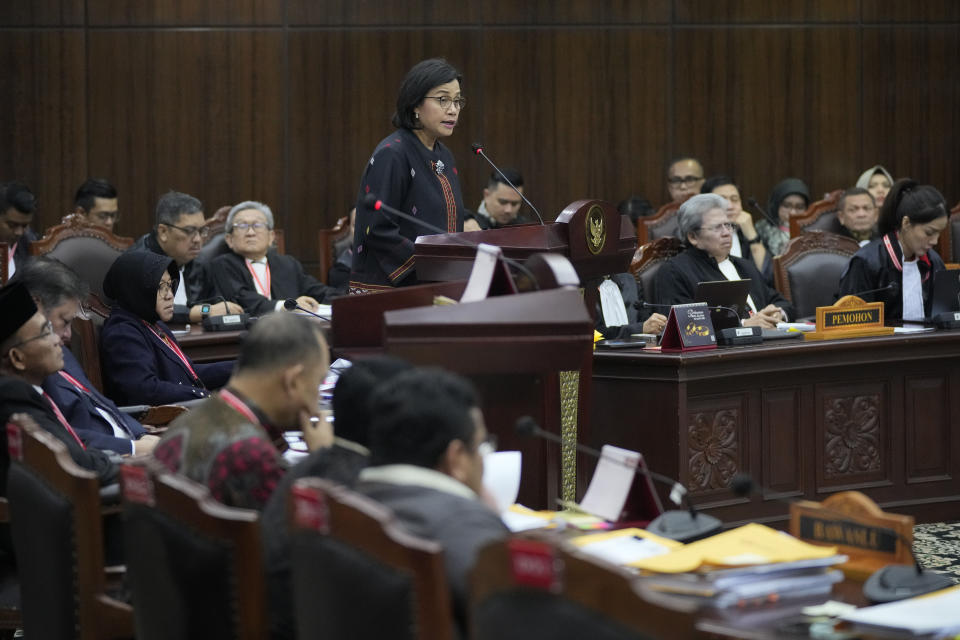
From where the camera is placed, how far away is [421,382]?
5.93 ft

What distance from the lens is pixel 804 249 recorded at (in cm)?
549

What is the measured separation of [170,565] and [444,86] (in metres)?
2.24

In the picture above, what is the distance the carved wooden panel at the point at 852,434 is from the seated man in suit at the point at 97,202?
384 cm

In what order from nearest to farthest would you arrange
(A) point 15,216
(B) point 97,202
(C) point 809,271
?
(C) point 809,271, (A) point 15,216, (B) point 97,202

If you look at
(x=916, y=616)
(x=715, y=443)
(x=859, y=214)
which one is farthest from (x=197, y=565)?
(x=859, y=214)

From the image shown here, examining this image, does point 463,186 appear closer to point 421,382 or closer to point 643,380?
point 643,380

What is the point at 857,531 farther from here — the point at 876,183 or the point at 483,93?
the point at 483,93

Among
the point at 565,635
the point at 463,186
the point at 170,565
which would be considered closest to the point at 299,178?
the point at 463,186

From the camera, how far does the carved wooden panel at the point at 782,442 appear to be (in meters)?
4.39

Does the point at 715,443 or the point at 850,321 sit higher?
the point at 850,321

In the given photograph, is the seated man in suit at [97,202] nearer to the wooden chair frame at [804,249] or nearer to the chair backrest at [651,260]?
the chair backrest at [651,260]

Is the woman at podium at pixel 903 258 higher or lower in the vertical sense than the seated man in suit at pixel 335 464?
higher

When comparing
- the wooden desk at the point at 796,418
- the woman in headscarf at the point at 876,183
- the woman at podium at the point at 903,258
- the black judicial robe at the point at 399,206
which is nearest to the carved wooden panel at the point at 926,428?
the wooden desk at the point at 796,418

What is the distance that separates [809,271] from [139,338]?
2828mm
